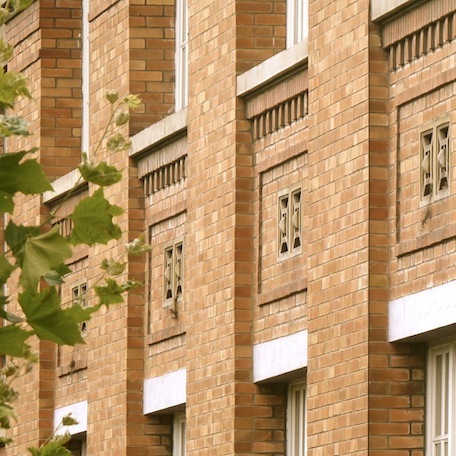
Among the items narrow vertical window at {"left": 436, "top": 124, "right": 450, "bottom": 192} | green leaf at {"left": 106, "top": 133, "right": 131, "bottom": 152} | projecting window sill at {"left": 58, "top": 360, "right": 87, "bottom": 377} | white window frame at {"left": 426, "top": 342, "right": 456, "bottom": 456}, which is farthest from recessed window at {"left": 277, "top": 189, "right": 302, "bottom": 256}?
green leaf at {"left": 106, "top": 133, "right": 131, "bottom": 152}

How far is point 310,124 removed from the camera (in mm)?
13992

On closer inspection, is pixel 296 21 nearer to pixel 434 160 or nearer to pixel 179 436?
pixel 434 160

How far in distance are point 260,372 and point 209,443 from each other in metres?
1.02

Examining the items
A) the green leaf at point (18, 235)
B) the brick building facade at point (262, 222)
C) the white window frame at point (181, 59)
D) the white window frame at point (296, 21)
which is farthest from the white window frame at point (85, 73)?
the green leaf at point (18, 235)

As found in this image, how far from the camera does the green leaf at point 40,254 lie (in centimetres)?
579

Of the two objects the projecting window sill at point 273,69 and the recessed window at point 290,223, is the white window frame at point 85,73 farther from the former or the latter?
the recessed window at point 290,223

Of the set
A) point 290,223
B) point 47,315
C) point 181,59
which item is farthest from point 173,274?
point 47,315

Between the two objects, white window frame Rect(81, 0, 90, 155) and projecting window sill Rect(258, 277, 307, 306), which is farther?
white window frame Rect(81, 0, 90, 155)

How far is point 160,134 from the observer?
57.8ft

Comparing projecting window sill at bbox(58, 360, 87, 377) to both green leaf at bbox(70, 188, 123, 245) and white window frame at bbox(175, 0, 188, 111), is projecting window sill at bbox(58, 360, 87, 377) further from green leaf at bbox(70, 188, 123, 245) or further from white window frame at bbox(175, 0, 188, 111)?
green leaf at bbox(70, 188, 123, 245)

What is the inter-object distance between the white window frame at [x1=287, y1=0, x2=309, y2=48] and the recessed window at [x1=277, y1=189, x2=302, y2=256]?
138 centimetres

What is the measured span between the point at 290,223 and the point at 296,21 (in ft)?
6.17

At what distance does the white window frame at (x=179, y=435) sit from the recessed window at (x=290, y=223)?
331 centimetres

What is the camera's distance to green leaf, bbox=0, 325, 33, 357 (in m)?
5.72
